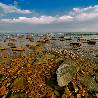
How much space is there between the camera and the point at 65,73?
1192 centimetres

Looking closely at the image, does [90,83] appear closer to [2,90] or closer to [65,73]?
[65,73]

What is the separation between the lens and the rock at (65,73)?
1153 cm

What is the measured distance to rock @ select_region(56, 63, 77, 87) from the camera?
37.8 ft

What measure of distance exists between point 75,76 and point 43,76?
163 centimetres

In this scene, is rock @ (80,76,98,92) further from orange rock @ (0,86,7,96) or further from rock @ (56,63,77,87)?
orange rock @ (0,86,7,96)

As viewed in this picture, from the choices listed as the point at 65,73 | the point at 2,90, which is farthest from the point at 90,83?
the point at 2,90

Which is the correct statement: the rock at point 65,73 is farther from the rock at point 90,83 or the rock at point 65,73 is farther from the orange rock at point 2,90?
the orange rock at point 2,90

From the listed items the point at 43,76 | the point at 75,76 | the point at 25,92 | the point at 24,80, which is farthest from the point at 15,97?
the point at 75,76

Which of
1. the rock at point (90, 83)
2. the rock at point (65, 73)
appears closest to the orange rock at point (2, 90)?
the rock at point (65, 73)

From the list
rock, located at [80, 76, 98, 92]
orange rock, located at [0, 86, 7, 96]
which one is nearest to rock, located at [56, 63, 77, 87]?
rock, located at [80, 76, 98, 92]

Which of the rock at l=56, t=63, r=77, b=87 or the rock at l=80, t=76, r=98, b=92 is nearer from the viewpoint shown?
the rock at l=56, t=63, r=77, b=87

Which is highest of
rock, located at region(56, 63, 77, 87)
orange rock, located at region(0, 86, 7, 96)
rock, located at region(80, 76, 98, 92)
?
rock, located at region(56, 63, 77, 87)

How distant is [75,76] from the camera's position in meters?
12.3

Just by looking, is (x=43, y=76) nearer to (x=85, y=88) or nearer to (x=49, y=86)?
(x=49, y=86)
